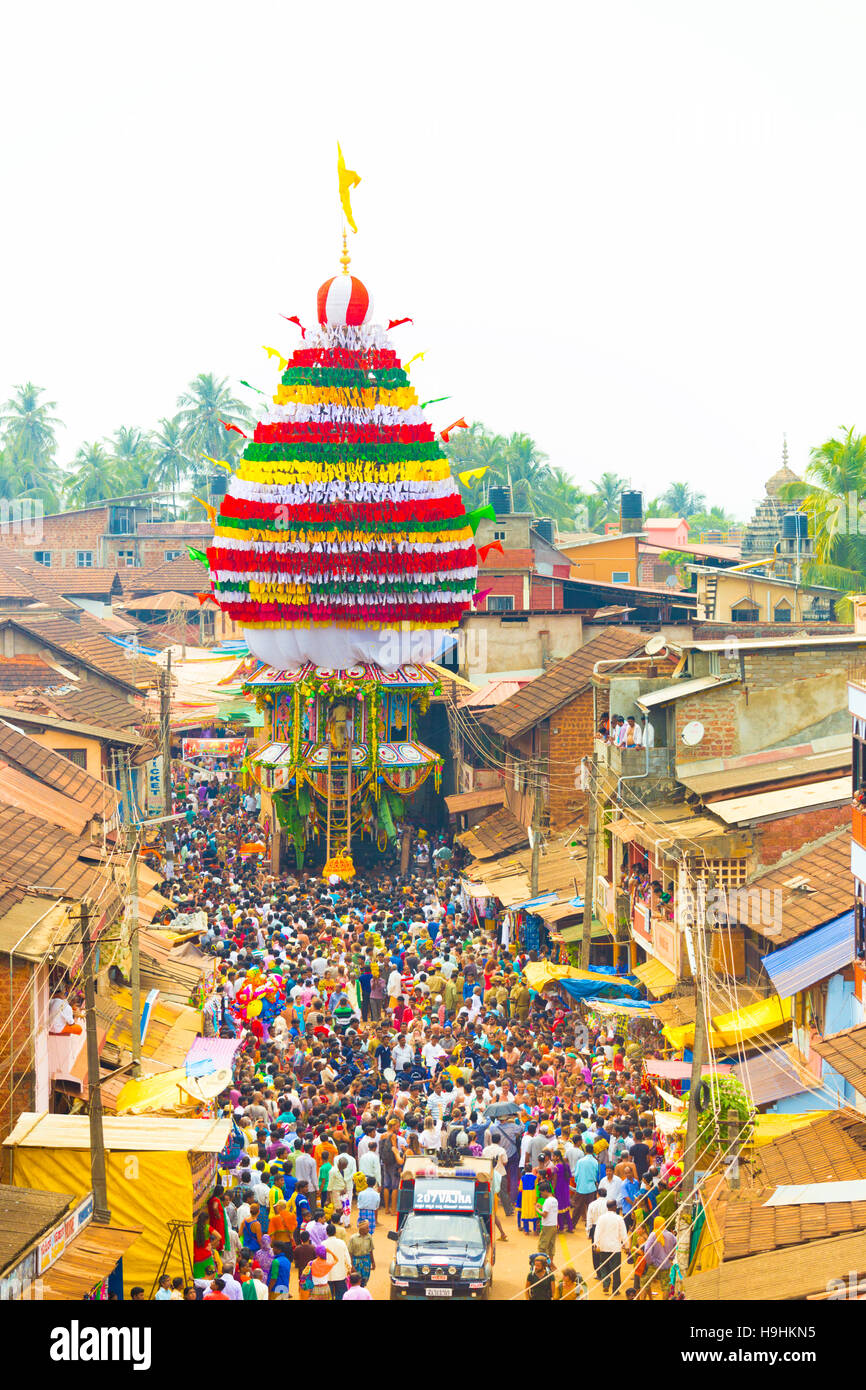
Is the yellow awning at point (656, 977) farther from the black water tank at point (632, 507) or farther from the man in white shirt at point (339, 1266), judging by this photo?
the black water tank at point (632, 507)

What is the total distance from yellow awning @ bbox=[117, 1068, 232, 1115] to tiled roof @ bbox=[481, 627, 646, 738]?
17.7 meters

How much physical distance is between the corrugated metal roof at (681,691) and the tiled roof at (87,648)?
21.1 m

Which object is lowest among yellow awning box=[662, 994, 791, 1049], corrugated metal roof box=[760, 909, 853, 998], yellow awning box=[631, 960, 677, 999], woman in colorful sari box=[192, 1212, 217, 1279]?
woman in colorful sari box=[192, 1212, 217, 1279]

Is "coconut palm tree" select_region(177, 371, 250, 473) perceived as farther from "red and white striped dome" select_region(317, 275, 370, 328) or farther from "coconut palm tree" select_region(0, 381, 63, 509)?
"red and white striped dome" select_region(317, 275, 370, 328)

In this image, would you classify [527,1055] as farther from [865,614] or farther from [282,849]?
[282,849]

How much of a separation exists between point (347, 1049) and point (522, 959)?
6.07 m

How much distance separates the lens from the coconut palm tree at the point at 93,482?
360 feet

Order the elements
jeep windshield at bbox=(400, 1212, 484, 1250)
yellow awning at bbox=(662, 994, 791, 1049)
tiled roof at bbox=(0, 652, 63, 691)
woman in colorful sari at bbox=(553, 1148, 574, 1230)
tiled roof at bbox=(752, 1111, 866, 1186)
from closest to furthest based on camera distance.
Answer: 1. tiled roof at bbox=(752, 1111, 866, 1186)
2. jeep windshield at bbox=(400, 1212, 484, 1250)
3. woman in colorful sari at bbox=(553, 1148, 574, 1230)
4. yellow awning at bbox=(662, 994, 791, 1049)
5. tiled roof at bbox=(0, 652, 63, 691)

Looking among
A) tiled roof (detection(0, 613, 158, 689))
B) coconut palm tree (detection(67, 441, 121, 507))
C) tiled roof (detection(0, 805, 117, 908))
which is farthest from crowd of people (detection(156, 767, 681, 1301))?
coconut palm tree (detection(67, 441, 121, 507))

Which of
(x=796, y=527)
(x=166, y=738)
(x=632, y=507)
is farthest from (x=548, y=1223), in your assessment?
(x=796, y=527)

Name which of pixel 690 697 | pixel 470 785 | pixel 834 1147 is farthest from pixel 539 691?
pixel 834 1147

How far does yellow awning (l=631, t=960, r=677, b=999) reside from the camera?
82.3 feet

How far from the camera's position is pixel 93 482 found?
360 feet

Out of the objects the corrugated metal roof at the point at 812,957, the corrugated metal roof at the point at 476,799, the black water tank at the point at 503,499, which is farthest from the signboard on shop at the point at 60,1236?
the black water tank at the point at 503,499
